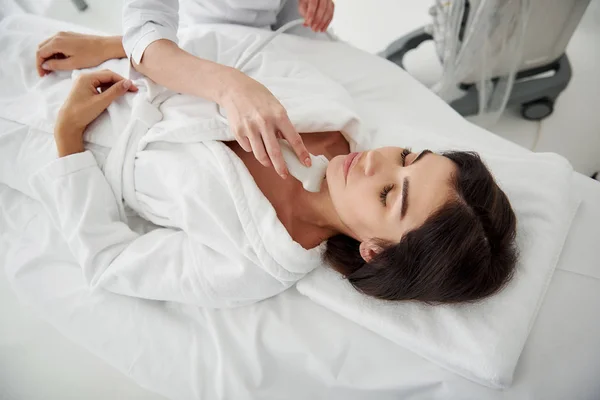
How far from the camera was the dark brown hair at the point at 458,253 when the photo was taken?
687 millimetres

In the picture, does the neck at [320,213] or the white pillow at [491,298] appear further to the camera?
the neck at [320,213]

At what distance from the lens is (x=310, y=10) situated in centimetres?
104

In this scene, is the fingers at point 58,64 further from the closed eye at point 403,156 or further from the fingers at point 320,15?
the closed eye at point 403,156

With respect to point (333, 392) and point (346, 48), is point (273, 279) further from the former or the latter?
point (346, 48)

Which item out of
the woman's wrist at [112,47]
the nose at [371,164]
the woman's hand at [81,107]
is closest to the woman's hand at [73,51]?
the woman's wrist at [112,47]

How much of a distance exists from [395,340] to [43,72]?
41.4 inches

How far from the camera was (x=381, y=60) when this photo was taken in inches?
46.4

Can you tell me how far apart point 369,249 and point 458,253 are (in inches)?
6.0

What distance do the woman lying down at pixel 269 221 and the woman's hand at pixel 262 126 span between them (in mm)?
106

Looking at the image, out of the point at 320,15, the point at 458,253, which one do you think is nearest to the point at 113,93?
the point at 320,15

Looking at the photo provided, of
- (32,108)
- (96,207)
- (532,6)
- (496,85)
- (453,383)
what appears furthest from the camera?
(496,85)

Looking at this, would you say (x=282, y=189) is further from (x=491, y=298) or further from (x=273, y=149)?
(x=491, y=298)

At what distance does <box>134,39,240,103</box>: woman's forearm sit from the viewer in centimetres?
83

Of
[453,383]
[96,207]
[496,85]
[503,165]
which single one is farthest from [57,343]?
[496,85]
